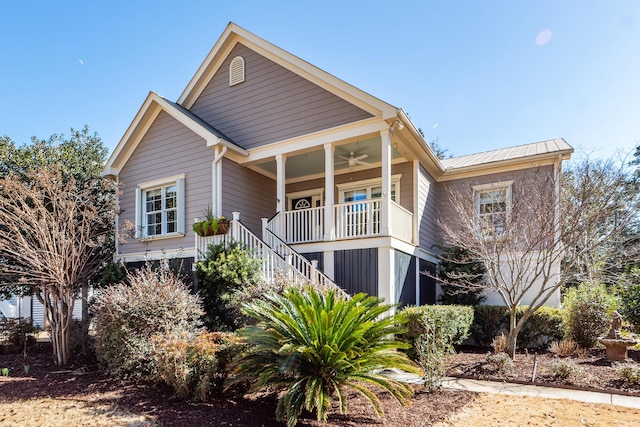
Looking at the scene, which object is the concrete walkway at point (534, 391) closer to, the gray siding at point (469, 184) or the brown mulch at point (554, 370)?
the brown mulch at point (554, 370)

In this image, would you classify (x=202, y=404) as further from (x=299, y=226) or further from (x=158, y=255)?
(x=158, y=255)

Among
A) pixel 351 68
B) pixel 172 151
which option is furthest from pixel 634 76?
pixel 172 151

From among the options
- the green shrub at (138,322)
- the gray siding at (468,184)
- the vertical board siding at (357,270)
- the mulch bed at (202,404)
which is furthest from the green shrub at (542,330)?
the green shrub at (138,322)

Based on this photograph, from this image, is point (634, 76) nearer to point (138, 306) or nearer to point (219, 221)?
point (219, 221)

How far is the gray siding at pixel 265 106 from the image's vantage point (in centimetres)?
975

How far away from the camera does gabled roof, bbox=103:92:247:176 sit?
10.6 meters

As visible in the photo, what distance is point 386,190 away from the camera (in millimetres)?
8586

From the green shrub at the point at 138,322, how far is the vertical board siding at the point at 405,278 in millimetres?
4290

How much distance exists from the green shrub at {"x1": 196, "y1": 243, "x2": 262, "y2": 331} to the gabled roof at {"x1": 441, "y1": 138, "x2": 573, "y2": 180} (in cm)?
709

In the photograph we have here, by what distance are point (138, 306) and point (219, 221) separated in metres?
3.39

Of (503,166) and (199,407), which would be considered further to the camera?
(503,166)

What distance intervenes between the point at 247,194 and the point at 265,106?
2.48 meters

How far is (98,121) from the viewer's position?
531 inches

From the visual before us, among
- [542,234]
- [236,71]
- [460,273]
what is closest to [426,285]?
[460,273]
